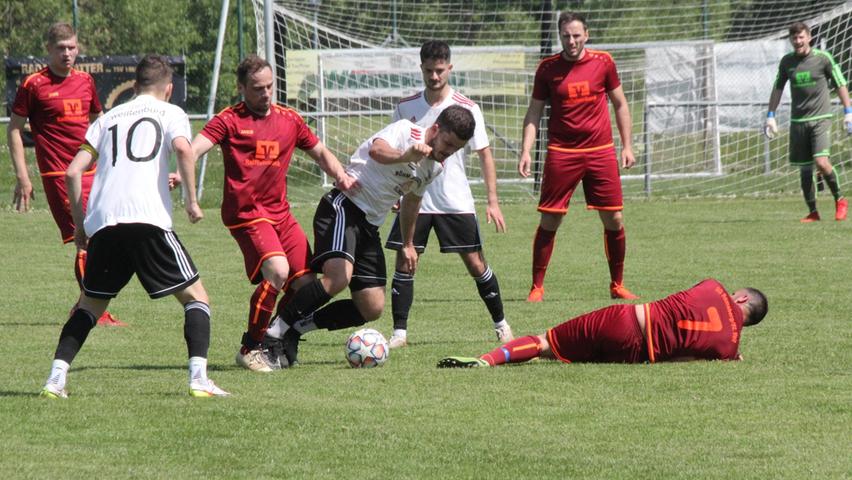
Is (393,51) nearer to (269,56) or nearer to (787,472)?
(269,56)

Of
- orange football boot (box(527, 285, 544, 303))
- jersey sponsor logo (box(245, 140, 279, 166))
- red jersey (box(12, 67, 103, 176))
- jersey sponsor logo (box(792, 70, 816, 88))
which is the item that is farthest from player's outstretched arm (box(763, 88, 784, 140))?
jersey sponsor logo (box(245, 140, 279, 166))

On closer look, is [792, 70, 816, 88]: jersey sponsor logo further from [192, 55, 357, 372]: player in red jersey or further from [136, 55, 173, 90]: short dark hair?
[136, 55, 173, 90]: short dark hair

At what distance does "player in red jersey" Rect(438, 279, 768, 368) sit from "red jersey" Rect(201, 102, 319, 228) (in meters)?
1.46

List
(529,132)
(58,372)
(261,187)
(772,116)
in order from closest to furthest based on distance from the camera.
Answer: (58,372), (261,187), (529,132), (772,116)

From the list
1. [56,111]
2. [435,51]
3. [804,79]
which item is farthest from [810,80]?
[56,111]

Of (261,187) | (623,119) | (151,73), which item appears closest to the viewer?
(151,73)

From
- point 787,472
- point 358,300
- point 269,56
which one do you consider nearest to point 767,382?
point 787,472

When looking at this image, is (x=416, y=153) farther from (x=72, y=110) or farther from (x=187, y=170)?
(x=72, y=110)

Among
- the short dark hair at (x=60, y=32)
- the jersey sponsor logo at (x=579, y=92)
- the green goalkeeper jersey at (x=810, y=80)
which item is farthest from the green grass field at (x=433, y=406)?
the green goalkeeper jersey at (x=810, y=80)

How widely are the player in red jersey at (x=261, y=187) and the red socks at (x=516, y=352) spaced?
1.22m

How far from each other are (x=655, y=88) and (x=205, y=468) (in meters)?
22.2

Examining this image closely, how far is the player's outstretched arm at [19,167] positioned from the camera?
398 inches

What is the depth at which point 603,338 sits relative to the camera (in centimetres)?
773

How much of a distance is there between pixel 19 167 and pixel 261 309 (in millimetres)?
3298
